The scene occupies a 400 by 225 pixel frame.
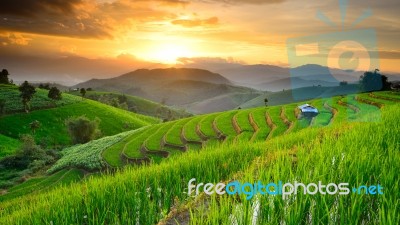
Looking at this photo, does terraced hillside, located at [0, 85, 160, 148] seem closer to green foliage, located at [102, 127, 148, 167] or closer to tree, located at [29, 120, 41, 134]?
tree, located at [29, 120, 41, 134]

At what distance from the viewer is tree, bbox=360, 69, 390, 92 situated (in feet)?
304

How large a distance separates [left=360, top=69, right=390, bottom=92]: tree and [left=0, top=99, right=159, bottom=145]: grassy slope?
72.6 meters

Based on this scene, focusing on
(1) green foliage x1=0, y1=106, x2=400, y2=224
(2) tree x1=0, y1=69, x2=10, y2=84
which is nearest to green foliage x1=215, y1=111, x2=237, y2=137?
(1) green foliage x1=0, y1=106, x2=400, y2=224

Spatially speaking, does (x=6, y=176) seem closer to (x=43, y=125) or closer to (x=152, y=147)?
(x=152, y=147)

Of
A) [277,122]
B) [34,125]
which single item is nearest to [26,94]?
[34,125]

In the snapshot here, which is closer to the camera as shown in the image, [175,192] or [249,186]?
[249,186]

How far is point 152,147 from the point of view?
52125mm

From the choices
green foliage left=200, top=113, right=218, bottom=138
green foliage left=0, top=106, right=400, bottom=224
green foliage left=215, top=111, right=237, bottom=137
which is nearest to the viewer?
green foliage left=0, top=106, right=400, bottom=224

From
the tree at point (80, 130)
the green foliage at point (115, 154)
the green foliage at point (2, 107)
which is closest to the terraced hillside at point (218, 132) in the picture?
the green foliage at point (115, 154)

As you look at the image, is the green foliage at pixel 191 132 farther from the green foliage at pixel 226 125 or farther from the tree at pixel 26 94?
the tree at pixel 26 94

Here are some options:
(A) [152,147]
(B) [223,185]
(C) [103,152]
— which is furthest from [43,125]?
(B) [223,185]

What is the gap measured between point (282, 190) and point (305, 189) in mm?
306

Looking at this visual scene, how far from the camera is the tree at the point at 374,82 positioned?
92562mm

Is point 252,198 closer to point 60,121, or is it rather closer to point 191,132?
point 191,132
